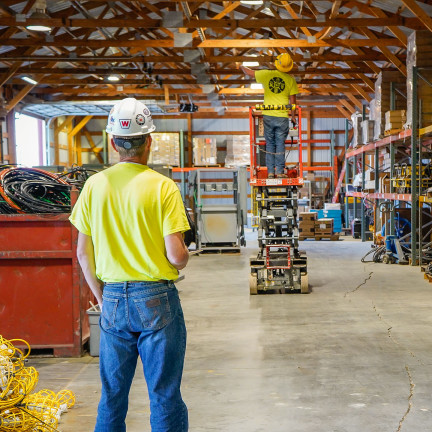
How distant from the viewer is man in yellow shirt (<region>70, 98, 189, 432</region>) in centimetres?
290

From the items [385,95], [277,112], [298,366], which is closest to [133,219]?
[298,366]

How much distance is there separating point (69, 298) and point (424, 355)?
3594 millimetres

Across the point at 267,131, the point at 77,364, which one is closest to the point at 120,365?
the point at 77,364

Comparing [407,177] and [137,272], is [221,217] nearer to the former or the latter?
[407,177]

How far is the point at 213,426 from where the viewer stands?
4105 millimetres

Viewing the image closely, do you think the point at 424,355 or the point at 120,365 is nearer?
the point at 120,365

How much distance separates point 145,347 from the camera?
2.93m

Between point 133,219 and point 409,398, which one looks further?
point 409,398

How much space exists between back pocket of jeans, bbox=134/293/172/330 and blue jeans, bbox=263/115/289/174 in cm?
745

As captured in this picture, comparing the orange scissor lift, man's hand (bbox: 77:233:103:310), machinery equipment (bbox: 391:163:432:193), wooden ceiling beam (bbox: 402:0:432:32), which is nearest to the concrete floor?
the orange scissor lift

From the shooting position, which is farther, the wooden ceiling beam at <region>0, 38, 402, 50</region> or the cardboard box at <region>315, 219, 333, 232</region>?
A: the cardboard box at <region>315, 219, 333, 232</region>

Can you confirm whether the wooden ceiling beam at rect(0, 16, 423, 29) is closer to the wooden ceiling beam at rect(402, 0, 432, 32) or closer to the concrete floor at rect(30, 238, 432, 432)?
the wooden ceiling beam at rect(402, 0, 432, 32)

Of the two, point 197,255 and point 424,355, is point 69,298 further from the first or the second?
point 197,255

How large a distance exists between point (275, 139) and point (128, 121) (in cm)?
751
